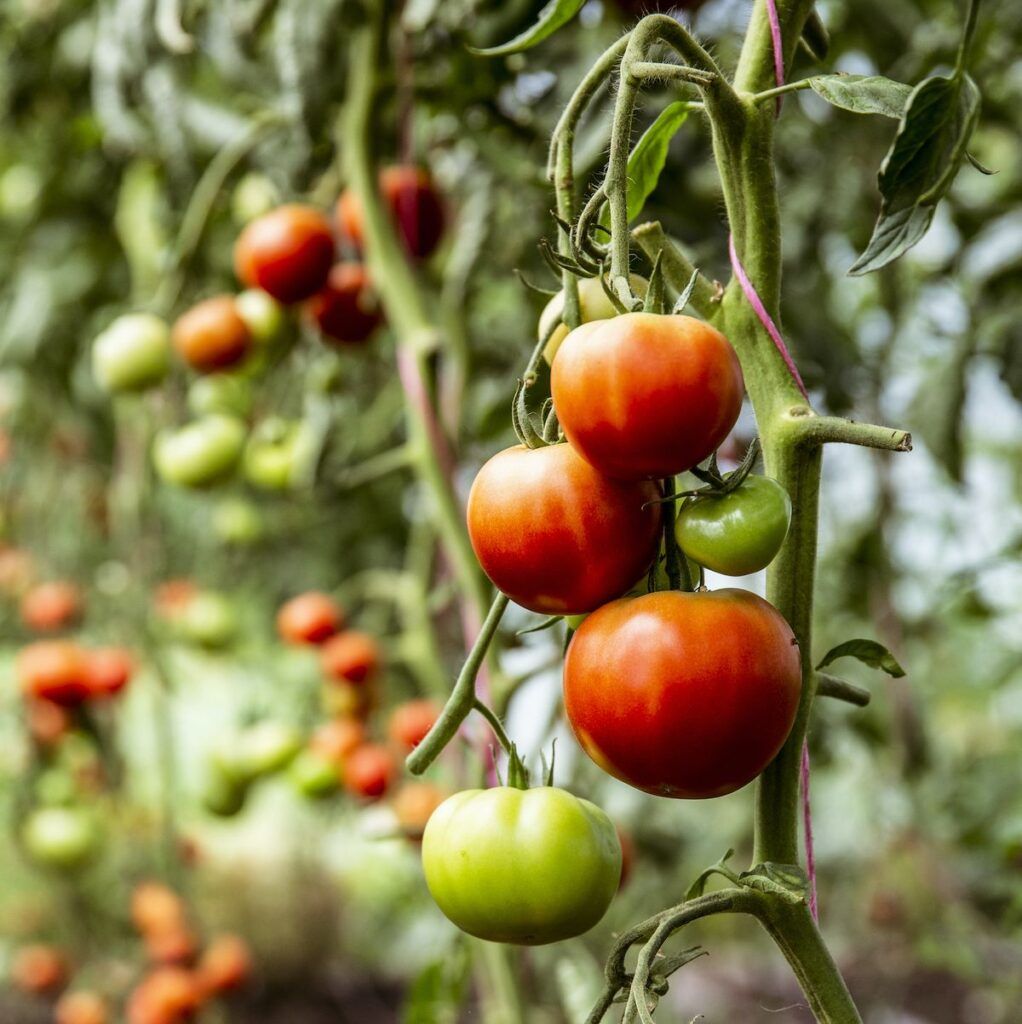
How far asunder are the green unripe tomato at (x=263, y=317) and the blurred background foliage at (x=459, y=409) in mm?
67

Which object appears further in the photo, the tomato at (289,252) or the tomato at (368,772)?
the tomato at (368,772)

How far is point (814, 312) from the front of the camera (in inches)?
39.7

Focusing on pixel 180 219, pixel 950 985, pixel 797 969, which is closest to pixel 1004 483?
pixel 950 985

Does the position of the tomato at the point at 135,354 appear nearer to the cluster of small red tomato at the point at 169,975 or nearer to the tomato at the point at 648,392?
the cluster of small red tomato at the point at 169,975

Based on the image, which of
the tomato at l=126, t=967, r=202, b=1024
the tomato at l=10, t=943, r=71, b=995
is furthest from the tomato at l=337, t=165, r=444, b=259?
the tomato at l=10, t=943, r=71, b=995

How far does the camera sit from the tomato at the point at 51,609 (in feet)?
6.67

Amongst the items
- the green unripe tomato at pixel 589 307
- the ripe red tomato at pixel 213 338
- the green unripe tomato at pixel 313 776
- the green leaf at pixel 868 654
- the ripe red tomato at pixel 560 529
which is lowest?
the green unripe tomato at pixel 313 776

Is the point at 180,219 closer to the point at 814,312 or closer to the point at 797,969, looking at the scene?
the point at 814,312

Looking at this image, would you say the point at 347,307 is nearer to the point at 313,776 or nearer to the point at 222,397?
the point at 222,397

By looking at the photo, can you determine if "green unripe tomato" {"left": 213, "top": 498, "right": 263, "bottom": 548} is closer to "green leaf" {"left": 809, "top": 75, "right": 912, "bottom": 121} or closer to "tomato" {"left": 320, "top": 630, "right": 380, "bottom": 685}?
"tomato" {"left": 320, "top": 630, "right": 380, "bottom": 685}

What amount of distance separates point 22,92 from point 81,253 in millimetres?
232

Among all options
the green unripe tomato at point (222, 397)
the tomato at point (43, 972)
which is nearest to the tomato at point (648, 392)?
the green unripe tomato at point (222, 397)

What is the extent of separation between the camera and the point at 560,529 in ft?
1.30

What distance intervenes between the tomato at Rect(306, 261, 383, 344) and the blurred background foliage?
86 millimetres
